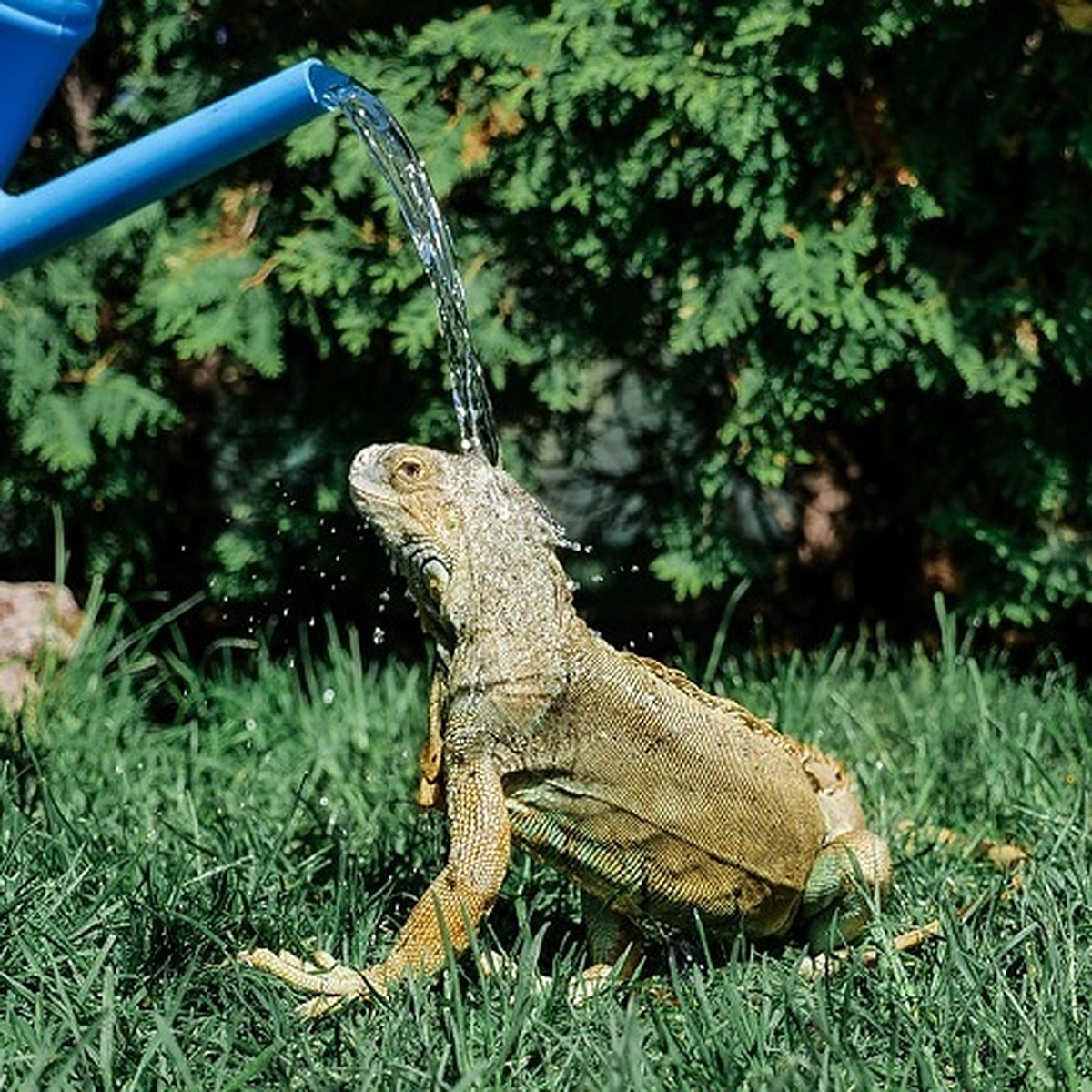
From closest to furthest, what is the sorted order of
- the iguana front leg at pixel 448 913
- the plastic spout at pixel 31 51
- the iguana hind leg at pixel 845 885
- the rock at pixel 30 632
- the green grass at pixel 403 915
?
the green grass at pixel 403 915
the iguana front leg at pixel 448 913
the plastic spout at pixel 31 51
the iguana hind leg at pixel 845 885
the rock at pixel 30 632

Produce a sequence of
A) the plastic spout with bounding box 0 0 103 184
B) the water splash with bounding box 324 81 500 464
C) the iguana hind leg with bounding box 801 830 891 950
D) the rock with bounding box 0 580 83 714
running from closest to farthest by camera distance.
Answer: the plastic spout with bounding box 0 0 103 184, the iguana hind leg with bounding box 801 830 891 950, the water splash with bounding box 324 81 500 464, the rock with bounding box 0 580 83 714

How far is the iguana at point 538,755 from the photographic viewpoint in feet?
8.71

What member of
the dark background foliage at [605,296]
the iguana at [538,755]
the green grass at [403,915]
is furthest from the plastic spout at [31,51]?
the dark background foliage at [605,296]

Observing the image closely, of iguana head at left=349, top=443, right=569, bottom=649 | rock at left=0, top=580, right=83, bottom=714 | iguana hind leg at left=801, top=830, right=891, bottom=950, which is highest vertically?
iguana head at left=349, top=443, right=569, bottom=649

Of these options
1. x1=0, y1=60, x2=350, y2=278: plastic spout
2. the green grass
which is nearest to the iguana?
the green grass

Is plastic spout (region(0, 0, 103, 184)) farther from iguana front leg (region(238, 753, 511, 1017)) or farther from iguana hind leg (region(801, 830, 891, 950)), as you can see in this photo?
iguana hind leg (region(801, 830, 891, 950))

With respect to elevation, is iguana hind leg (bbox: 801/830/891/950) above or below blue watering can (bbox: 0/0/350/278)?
below

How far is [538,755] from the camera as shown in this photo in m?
2.72

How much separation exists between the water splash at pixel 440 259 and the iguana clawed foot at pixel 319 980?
854mm

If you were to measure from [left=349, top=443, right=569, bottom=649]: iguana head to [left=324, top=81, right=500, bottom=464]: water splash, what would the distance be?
0.29 m

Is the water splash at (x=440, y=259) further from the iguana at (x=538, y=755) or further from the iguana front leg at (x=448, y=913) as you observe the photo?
the iguana front leg at (x=448, y=913)

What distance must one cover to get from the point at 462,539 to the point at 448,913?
52 cm

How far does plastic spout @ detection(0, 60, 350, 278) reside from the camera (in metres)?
2.64

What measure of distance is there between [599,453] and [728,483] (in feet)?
3.47
